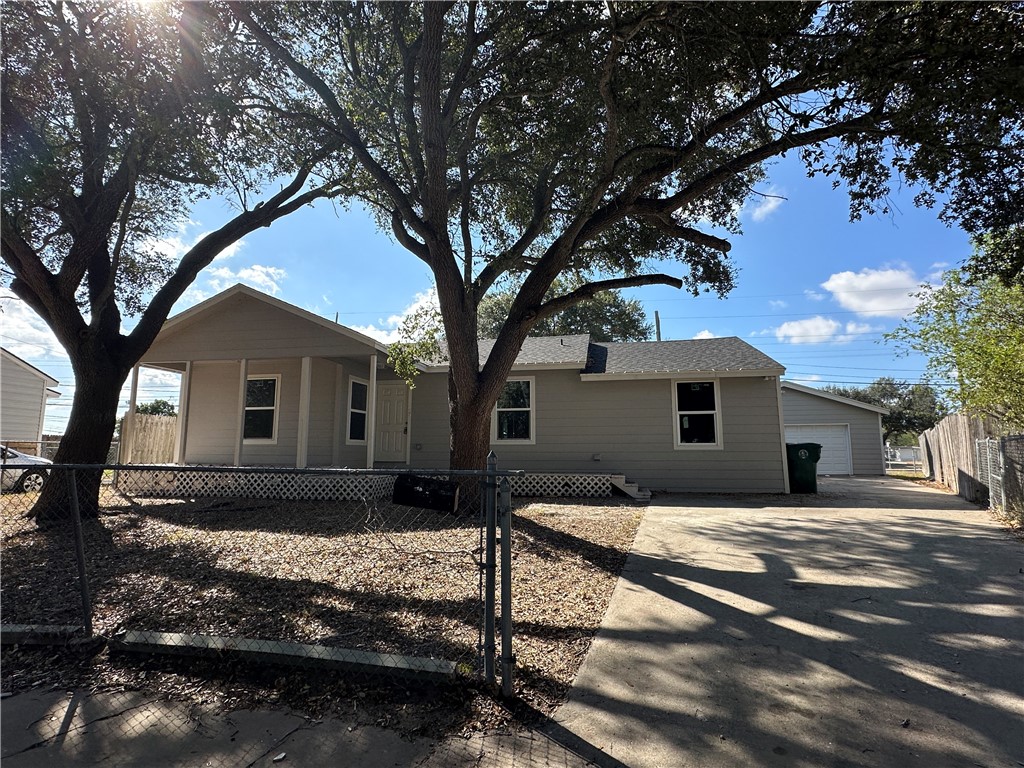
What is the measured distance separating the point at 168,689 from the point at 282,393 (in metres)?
10.2

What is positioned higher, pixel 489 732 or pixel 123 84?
pixel 123 84

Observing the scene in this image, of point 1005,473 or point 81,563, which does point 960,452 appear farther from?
point 81,563

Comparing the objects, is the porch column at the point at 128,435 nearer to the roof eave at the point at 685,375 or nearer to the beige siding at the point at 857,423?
the roof eave at the point at 685,375

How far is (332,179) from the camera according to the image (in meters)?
→ 9.86

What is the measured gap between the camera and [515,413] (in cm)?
1258

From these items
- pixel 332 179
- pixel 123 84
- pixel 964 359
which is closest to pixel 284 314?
pixel 332 179

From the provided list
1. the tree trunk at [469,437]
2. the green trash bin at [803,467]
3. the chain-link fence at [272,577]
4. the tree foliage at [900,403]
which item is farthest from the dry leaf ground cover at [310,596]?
the tree foliage at [900,403]

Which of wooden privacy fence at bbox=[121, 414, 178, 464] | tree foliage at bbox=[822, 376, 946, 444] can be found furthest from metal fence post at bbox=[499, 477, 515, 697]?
tree foliage at bbox=[822, 376, 946, 444]

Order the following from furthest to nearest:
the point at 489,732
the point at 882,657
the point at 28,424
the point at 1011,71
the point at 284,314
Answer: the point at 28,424, the point at 284,314, the point at 1011,71, the point at 882,657, the point at 489,732

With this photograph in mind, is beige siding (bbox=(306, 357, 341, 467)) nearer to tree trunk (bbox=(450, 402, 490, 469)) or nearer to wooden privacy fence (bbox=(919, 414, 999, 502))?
tree trunk (bbox=(450, 402, 490, 469))

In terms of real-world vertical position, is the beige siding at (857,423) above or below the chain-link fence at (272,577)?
above

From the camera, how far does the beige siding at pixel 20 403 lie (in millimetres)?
19427

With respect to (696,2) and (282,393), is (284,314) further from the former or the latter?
(696,2)

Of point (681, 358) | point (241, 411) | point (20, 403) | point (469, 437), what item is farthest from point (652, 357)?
point (20, 403)
